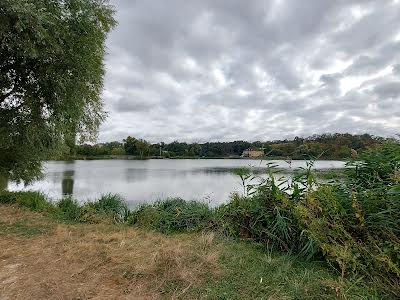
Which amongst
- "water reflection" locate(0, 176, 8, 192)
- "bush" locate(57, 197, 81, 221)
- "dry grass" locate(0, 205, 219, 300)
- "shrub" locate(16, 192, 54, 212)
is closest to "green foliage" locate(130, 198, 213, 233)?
"dry grass" locate(0, 205, 219, 300)

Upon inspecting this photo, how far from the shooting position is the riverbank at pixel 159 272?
2.59 metres

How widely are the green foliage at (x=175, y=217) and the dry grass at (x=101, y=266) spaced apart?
0.69 meters

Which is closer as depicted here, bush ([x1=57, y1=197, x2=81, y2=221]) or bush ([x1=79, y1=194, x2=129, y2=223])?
bush ([x1=79, y1=194, x2=129, y2=223])

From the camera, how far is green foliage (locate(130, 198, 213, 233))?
522 cm

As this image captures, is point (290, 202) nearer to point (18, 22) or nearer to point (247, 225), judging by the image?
point (247, 225)

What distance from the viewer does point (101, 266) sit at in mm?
3232

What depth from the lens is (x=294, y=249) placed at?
11.9 ft

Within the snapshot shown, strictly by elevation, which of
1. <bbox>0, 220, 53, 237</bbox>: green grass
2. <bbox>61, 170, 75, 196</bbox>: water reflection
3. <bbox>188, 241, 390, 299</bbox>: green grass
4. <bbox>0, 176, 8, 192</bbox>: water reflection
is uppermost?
<bbox>0, 176, 8, 192</bbox>: water reflection

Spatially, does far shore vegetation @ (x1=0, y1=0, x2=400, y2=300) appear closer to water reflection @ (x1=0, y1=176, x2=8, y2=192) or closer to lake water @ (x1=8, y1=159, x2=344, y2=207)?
lake water @ (x1=8, y1=159, x2=344, y2=207)

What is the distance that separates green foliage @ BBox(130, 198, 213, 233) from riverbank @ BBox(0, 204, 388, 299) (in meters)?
0.91

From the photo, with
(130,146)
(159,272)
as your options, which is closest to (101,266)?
(159,272)

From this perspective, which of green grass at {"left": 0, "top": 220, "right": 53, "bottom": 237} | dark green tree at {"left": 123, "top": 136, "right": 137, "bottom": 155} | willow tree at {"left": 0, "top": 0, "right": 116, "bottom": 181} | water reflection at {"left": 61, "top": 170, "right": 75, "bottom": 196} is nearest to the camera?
green grass at {"left": 0, "top": 220, "right": 53, "bottom": 237}

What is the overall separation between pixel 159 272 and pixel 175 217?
8.18 feet

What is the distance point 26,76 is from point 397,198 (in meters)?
7.68
